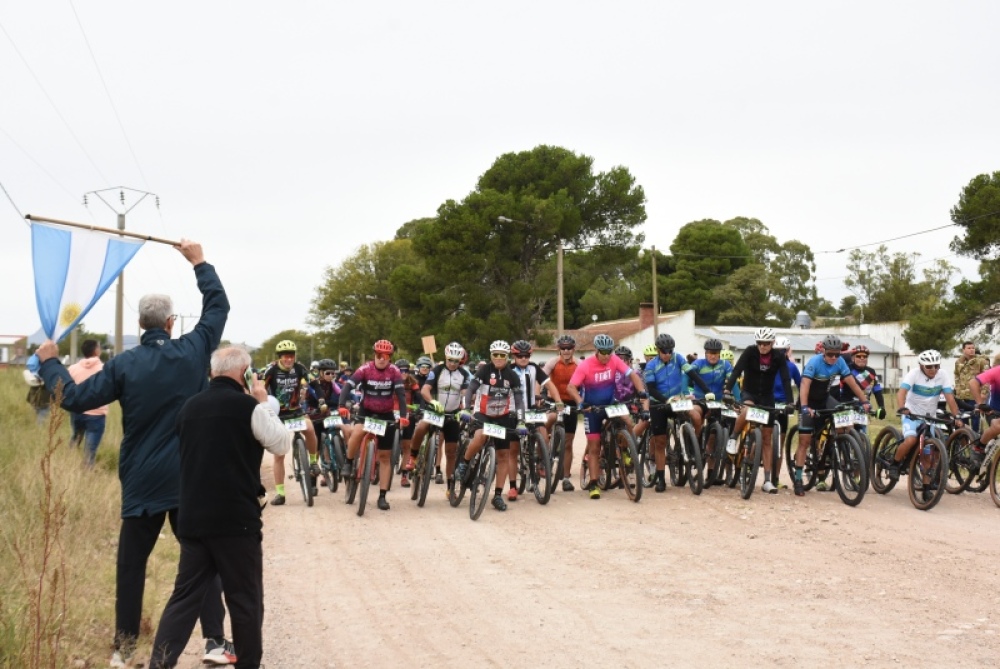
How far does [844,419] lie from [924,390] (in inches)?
41.3

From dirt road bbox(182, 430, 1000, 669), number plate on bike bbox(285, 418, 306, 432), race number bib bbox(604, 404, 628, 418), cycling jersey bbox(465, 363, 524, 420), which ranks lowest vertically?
dirt road bbox(182, 430, 1000, 669)

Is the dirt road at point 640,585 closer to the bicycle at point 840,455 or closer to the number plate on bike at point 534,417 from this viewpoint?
the bicycle at point 840,455

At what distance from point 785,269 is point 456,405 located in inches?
2738

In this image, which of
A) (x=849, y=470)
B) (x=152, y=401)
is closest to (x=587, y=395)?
(x=849, y=470)

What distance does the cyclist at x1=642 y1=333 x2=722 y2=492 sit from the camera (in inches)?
559

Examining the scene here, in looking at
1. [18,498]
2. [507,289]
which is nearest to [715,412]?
[18,498]

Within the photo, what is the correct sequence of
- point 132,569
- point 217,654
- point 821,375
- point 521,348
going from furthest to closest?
1. point 521,348
2. point 821,375
3. point 217,654
4. point 132,569

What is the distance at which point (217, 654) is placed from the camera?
20.5 feet

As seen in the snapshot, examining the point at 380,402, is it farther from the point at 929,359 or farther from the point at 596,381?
the point at 929,359

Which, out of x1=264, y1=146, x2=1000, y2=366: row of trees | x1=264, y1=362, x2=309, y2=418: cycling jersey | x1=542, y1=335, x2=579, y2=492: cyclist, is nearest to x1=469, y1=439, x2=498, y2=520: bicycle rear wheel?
x1=542, y1=335, x2=579, y2=492: cyclist

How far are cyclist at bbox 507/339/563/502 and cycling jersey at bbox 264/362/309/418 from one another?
2.76m

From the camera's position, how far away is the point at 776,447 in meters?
13.8

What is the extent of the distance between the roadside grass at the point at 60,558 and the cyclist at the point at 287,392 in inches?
80.0

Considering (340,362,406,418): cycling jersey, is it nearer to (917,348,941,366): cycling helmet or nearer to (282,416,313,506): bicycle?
(282,416,313,506): bicycle
